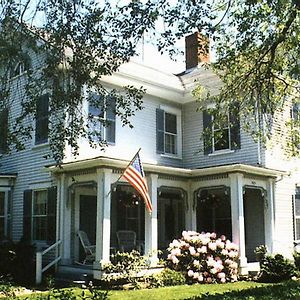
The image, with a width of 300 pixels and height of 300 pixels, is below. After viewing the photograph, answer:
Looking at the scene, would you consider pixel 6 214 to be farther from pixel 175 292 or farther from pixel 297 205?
pixel 297 205

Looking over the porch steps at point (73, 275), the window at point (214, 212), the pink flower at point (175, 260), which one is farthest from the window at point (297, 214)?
the porch steps at point (73, 275)

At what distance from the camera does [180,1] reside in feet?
31.4

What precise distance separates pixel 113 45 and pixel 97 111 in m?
7.54

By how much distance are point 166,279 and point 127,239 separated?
3.72 metres

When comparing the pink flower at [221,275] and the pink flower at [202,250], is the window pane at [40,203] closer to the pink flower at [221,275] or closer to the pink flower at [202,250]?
the pink flower at [202,250]

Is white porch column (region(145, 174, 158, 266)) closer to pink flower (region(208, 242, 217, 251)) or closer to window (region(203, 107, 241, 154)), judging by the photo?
pink flower (region(208, 242, 217, 251))

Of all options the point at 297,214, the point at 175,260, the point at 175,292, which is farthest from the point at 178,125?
the point at 175,292

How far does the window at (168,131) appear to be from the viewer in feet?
63.5

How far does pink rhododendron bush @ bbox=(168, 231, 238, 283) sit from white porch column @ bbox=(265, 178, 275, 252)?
2.12 meters

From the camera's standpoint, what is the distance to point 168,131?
19.9 meters

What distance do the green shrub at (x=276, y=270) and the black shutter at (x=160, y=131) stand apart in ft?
19.3

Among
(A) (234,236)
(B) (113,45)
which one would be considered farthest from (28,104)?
(A) (234,236)

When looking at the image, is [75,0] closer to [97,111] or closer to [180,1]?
[180,1]

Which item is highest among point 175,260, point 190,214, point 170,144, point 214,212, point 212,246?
point 170,144
